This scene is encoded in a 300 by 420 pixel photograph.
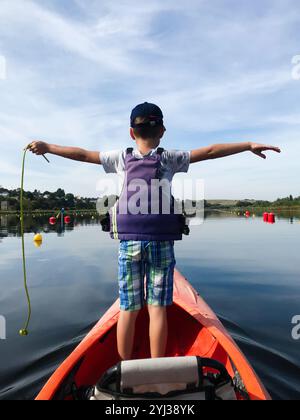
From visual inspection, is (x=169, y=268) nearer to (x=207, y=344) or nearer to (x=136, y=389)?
(x=136, y=389)

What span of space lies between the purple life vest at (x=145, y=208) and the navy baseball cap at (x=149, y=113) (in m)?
0.27

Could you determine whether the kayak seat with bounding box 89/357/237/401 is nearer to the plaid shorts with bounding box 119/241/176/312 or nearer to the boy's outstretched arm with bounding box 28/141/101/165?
the plaid shorts with bounding box 119/241/176/312

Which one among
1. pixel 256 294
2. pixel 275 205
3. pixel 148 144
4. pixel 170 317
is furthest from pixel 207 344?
pixel 275 205

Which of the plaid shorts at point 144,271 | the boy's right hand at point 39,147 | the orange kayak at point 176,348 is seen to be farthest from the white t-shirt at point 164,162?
the orange kayak at point 176,348

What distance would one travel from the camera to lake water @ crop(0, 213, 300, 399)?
15.5ft

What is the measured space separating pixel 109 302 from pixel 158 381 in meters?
5.82

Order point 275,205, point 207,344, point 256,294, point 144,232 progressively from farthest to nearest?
1. point 275,205
2. point 256,294
3. point 207,344
4. point 144,232

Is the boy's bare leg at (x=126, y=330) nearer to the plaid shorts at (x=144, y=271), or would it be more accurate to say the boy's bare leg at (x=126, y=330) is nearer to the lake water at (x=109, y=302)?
the plaid shorts at (x=144, y=271)

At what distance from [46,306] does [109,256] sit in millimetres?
7216

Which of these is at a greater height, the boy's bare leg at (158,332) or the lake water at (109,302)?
the boy's bare leg at (158,332)

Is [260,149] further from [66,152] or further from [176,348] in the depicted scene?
[176,348]

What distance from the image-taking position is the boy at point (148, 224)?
305 cm

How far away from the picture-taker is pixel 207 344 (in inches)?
176

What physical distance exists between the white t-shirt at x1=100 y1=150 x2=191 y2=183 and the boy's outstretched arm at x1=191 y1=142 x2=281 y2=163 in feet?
0.33
